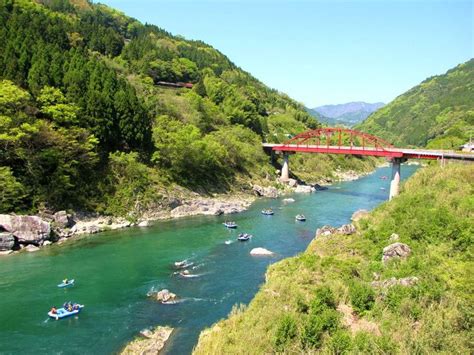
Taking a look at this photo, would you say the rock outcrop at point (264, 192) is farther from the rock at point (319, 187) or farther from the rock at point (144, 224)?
the rock at point (144, 224)

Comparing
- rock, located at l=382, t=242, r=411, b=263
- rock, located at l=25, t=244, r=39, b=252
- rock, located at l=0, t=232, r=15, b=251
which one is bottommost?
rock, located at l=25, t=244, r=39, b=252

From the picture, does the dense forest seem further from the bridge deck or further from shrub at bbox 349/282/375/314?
shrub at bbox 349/282/375/314

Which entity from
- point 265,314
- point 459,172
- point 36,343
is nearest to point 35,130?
point 36,343

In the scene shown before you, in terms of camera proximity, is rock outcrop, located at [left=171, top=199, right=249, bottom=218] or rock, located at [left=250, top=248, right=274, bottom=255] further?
rock outcrop, located at [left=171, top=199, right=249, bottom=218]

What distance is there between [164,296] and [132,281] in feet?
13.3

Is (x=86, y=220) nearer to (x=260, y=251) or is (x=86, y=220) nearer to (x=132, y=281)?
(x=132, y=281)

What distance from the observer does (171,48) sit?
121062mm

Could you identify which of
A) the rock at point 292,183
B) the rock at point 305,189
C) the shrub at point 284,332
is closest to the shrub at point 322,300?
the shrub at point 284,332

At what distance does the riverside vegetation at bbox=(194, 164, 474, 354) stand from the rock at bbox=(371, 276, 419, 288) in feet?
0.19

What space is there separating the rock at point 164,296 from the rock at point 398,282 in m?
12.1

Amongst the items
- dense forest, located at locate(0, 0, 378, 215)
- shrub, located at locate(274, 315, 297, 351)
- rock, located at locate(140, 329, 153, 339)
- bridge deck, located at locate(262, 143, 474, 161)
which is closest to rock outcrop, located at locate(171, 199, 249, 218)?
dense forest, located at locate(0, 0, 378, 215)

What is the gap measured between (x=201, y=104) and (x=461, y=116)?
404 ft

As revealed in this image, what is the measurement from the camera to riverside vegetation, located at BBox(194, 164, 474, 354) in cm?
1470

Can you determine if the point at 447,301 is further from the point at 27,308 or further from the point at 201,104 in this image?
the point at 201,104
